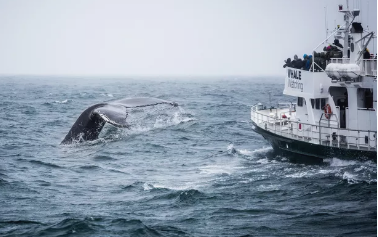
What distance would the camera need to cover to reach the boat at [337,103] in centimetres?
2627

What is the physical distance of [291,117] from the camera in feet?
111

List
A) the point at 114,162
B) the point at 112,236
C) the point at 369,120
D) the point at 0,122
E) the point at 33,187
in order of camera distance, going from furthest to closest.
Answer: the point at 0,122 → the point at 114,162 → the point at 369,120 → the point at 33,187 → the point at 112,236

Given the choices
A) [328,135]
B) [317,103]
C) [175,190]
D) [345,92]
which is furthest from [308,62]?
[175,190]

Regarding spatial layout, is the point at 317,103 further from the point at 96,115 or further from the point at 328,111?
the point at 96,115

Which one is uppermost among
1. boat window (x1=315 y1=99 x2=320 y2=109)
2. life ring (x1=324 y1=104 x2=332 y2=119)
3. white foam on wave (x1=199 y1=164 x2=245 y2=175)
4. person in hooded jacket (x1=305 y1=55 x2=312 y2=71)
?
person in hooded jacket (x1=305 y1=55 x2=312 y2=71)

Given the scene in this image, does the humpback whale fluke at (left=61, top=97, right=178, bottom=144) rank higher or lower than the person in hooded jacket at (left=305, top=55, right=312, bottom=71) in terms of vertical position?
lower

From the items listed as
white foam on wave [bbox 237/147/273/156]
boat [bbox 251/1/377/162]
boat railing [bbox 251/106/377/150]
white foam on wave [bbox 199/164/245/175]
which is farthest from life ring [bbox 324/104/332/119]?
white foam on wave [bbox 237/147/273/156]

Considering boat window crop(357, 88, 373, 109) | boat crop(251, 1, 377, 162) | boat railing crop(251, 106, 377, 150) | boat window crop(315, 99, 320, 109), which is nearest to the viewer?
→ boat railing crop(251, 106, 377, 150)

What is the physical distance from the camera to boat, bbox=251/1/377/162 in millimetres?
26266

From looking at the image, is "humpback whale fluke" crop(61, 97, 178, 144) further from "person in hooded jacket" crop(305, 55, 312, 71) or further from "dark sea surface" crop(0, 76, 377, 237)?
"person in hooded jacket" crop(305, 55, 312, 71)

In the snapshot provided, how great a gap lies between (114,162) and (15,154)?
269 inches

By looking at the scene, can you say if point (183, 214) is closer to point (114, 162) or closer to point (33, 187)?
point (33, 187)

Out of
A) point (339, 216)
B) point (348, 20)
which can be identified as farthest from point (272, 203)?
point (348, 20)

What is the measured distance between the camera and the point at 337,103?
1153 inches
